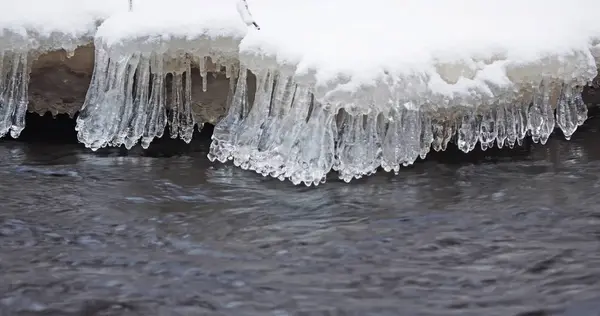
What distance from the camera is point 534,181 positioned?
400 centimetres

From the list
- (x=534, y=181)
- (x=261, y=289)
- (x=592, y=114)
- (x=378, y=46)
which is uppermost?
(x=378, y=46)

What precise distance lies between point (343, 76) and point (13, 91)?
92.0 inches

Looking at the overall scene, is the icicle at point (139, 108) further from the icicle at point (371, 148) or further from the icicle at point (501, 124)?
the icicle at point (501, 124)

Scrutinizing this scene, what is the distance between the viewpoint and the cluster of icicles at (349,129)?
A: 4.12 meters

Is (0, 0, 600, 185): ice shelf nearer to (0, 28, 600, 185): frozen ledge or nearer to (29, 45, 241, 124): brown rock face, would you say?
(0, 28, 600, 185): frozen ledge

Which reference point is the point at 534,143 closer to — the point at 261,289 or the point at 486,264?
the point at 486,264

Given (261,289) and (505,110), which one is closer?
(261,289)

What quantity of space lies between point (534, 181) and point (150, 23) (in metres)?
2.36

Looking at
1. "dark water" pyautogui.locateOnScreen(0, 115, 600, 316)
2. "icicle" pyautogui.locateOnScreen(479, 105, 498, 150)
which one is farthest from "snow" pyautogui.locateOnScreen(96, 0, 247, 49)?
"icicle" pyautogui.locateOnScreen(479, 105, 498, 150)

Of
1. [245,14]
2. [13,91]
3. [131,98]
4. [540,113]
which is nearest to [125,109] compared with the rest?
[131,98]

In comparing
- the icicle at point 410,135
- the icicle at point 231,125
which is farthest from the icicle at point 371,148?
the icicle at point 231,125

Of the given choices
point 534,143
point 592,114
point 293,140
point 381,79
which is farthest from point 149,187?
point 592,114

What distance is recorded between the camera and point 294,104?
13.8 ft

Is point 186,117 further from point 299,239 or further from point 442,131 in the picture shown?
point 299,239
